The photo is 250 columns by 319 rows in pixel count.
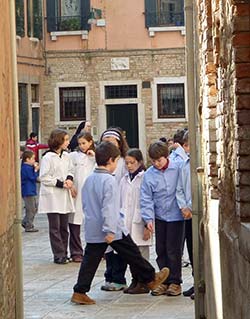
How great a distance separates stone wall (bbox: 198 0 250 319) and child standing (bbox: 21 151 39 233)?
11444mm

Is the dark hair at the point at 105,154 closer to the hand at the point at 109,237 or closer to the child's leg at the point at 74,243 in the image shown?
the hand at the point at 109,237

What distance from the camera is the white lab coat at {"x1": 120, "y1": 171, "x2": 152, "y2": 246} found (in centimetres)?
1239

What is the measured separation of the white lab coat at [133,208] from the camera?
40.7ft

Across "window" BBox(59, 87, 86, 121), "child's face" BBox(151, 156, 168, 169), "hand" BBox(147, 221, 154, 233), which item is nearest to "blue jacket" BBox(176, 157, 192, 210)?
"child's face" BBox(151, 156, 168, 169)

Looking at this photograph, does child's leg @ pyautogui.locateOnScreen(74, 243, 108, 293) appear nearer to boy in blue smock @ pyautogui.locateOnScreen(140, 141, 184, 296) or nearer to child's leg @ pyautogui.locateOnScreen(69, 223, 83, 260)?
boy in blue smock @ pyautogui.locateOnScreen(140, 141, 184, 296)

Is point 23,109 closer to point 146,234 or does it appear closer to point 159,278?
point 146,234

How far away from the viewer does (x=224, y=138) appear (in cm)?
741

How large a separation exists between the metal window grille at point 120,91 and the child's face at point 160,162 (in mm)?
26366

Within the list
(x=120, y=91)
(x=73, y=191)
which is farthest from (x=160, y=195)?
(x=120, y=91)

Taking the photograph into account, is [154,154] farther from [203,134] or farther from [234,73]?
[234,73]

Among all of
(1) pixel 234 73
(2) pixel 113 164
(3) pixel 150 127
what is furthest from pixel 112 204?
(3) pixel 150 127

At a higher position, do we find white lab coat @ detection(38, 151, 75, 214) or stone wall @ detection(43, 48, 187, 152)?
stone wall @ detection(43, 48, 187, 152)

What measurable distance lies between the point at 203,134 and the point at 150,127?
2853cm

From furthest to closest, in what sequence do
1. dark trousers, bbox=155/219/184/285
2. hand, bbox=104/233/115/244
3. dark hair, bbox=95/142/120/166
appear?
1. dark trousers, bbox=155/219/184/285
2. dark hair, bbox=95/142/120/166
3. hand, bbox=104/233/115/244
